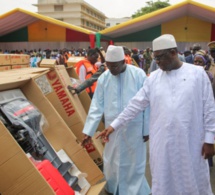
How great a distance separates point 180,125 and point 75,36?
18.8 metres

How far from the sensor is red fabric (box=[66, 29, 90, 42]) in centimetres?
2027

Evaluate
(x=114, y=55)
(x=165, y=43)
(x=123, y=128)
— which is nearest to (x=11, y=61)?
(x=114, y=55)

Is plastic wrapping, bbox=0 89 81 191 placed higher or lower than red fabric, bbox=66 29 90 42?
lower

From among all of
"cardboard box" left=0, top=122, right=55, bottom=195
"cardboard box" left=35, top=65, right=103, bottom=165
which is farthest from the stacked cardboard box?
"cardboard box" left=0, top=122, right=55, bottom=195

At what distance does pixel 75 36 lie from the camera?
20469mm

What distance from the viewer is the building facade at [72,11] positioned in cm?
5450

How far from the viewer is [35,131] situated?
9.67 feet

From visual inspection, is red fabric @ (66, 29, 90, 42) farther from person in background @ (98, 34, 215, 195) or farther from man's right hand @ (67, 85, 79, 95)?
person in background @ (98, 34, 215, 195)

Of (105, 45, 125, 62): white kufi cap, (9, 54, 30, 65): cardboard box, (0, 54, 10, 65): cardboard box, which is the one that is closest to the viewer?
(105, 45, 125, 62): white kufi cap

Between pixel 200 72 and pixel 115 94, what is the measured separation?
107cm

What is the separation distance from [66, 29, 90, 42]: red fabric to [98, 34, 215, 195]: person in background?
18247mm

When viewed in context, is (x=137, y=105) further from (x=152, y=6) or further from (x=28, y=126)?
(x=152, y=6)

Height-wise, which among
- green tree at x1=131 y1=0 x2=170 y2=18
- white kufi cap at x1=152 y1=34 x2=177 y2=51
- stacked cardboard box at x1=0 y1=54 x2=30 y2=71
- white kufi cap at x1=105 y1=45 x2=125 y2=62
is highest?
green tree at x1=131 y1=0 x2=170 y2=18

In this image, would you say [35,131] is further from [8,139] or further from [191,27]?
[191,27]
